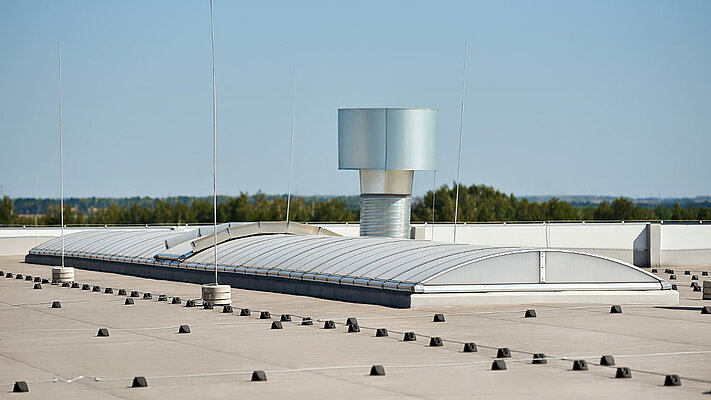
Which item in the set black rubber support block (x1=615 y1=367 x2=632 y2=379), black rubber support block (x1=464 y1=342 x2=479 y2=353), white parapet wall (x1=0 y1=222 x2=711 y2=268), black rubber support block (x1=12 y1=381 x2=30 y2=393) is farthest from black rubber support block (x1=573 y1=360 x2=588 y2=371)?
white parapet wall (x1=0 y1=222 x2=711 y2=268)

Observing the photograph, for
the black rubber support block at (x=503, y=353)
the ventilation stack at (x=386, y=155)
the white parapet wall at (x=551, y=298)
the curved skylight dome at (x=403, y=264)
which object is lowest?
the black rubber support block at (x=503, y=353)

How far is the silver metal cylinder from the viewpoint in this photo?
1649 inches

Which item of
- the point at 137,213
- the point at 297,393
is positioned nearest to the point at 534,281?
the point at 297,393

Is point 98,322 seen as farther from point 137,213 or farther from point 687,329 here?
point 137,213

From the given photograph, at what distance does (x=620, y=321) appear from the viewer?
83.0 feet

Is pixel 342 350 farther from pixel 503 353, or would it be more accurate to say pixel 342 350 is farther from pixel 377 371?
pixel 377 371

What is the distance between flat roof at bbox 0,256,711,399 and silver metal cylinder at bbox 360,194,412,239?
35.1 feet

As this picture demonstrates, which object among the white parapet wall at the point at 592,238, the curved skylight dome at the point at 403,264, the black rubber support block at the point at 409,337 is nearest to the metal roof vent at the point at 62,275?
the curved skylight dome at the point at 403,264

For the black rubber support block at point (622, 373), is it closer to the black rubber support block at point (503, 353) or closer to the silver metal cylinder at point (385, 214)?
the black rubber support block at point (503, 353)

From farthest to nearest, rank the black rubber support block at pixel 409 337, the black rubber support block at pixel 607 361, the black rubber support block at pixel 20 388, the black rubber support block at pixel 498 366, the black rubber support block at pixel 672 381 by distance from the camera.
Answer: the black rubber support block at pixel 409 337
the black rubber support block at pixel 607 361
the black rubber support block at pixel 498 366
the black rubber support block at pixel 672 381
the black rubber support block at pixel 20 388

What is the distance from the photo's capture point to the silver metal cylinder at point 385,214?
137 ft

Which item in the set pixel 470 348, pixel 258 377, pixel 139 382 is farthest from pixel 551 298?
pixel 139 382

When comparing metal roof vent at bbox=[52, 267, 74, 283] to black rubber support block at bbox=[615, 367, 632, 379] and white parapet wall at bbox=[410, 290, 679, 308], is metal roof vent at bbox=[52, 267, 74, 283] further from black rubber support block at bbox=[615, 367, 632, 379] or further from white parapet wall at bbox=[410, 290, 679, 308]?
black rubber support block at bbox=[615, 367, 632, 379]

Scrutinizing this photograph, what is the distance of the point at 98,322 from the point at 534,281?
1117 cm
